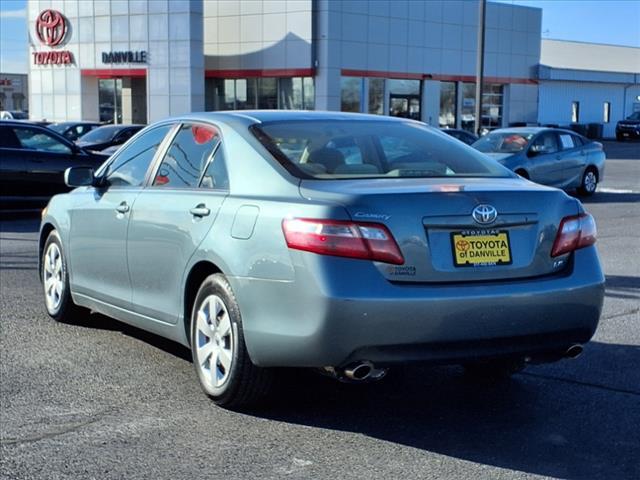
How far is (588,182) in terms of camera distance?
2166 centimetres

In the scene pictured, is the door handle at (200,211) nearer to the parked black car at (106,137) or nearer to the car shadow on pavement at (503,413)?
the car shadow on pavement at (503,413)

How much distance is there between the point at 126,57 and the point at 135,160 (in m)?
40.6

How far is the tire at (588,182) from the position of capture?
21484 millimetres

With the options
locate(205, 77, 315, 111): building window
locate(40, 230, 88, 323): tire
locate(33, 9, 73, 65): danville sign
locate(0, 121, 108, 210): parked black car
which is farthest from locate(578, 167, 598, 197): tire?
locate(33, 9, 73, 65): danville sign

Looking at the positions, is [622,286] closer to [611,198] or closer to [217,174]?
[217,174]

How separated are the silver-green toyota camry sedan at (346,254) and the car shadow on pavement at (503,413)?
0.28 m

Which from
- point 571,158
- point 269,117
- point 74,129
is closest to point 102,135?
point 74,129

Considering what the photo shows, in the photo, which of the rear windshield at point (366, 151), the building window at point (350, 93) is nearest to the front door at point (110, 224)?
the rear windshield at point (366, 151)

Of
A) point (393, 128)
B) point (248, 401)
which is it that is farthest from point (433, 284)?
point (393, 128)

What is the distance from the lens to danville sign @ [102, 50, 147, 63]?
4528 cm

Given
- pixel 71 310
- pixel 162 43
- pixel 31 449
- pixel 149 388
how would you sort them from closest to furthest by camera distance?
pixel 31 449 → pixel 149 388 → pixel 71 310 → pixel 162 43

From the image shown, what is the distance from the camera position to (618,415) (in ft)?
17.8

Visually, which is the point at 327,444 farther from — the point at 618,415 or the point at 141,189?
the point at 141,189

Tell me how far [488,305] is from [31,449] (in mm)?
2383
